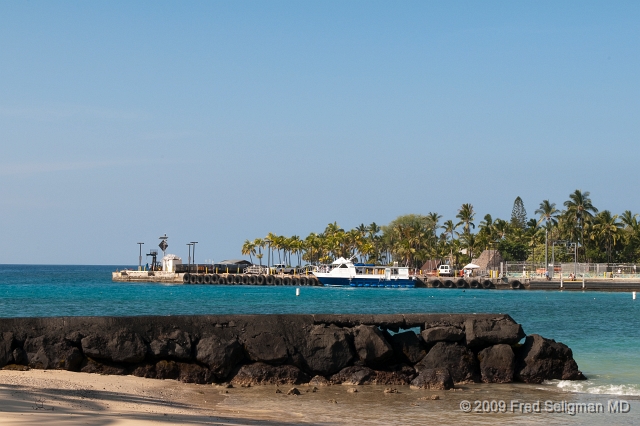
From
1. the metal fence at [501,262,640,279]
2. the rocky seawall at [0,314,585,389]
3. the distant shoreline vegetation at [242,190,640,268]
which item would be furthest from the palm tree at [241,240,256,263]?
the rocky seawall at [0,314,585,389]

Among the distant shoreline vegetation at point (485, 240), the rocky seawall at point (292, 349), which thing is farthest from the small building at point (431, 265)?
the rocky seawall at point (292, 349)

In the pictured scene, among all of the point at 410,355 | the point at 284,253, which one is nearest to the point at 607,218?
the point at 284,253

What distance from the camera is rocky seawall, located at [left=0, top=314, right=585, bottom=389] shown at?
14.2m

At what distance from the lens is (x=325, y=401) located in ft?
44.5

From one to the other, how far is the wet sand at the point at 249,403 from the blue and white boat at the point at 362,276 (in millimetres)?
82293

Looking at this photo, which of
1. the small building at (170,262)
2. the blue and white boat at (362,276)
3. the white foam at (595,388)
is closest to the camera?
the white foam at (595,388)

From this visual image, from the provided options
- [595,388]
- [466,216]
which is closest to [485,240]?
[466,216]

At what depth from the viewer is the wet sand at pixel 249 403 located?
10.9 meters

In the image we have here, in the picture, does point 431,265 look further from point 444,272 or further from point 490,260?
point 444,272

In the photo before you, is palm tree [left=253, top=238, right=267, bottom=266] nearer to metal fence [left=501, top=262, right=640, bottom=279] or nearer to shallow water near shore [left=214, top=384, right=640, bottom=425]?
metal fence [left=501, top=262, right=640, bottom=279]

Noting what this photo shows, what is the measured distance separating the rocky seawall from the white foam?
31 cm

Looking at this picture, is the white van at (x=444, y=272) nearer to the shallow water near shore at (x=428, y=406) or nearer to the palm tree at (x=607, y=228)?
the palm tree at (x=607, y=228)

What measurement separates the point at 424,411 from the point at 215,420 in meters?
3.50

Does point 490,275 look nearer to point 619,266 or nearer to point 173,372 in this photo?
point 619,266
